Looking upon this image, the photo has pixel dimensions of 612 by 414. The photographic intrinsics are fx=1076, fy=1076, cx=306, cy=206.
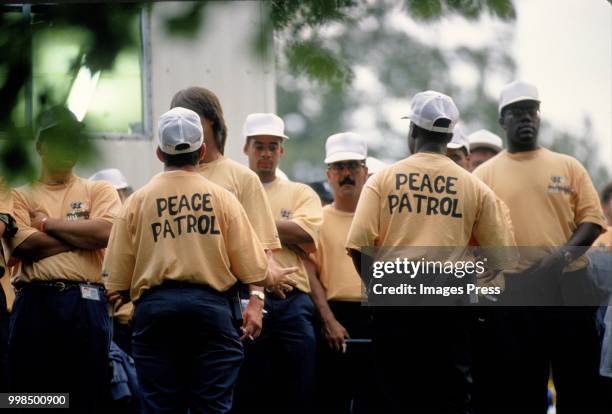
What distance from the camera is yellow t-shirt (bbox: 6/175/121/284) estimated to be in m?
5.64

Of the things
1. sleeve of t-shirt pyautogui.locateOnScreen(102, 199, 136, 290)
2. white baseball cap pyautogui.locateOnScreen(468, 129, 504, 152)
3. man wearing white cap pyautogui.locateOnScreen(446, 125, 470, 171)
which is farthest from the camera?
white baseball cap pyautogui.locateOnScreen(468, 129, 504, 152)

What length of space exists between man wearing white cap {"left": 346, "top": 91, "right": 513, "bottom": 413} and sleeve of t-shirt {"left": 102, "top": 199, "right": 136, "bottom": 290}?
107 cm

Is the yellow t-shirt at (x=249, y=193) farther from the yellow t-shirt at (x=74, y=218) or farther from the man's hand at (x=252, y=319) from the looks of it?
the yellow t-shirt at (x=74, y=218)

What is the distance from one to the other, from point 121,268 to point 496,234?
1.80m

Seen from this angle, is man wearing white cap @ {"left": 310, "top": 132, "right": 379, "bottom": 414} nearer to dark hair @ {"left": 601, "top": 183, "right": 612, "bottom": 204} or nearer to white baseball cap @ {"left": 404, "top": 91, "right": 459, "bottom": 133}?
white baseball cap @ {"left": 404, "top": 91, "right": 459, "bottom": 133}

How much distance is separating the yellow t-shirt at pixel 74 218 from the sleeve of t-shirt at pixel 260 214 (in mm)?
768

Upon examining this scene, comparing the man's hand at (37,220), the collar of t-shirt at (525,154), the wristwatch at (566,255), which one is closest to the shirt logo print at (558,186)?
the collar of t-shirt at (525,154)

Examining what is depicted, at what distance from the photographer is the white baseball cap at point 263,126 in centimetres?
649

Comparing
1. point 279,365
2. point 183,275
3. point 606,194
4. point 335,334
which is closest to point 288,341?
point 279,365

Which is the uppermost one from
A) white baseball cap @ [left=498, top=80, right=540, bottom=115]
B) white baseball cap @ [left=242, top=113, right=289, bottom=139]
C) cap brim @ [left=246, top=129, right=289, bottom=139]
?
white baseball cap @ [left=498, top=80, right=540, bottom=115]

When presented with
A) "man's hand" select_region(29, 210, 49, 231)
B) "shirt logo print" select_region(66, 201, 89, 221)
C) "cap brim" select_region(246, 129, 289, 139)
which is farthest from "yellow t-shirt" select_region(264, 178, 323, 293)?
"man's hand" select_region(29, 210, 49, 231)

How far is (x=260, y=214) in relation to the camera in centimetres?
548

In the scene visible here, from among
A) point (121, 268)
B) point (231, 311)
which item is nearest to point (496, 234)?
point (231, 311)

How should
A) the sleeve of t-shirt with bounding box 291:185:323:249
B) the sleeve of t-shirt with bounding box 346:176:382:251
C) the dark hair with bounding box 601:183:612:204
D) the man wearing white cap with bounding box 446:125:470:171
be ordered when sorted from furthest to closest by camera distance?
the dark hair with bounding box 601:183:612:204 < the man wearing white cap with bounding box 446:125:470:171 < the sleeve of t-shirt with bounding box 291:185:323:249 < the sleeve of t-shirt with bounding box 346:176:382:251
